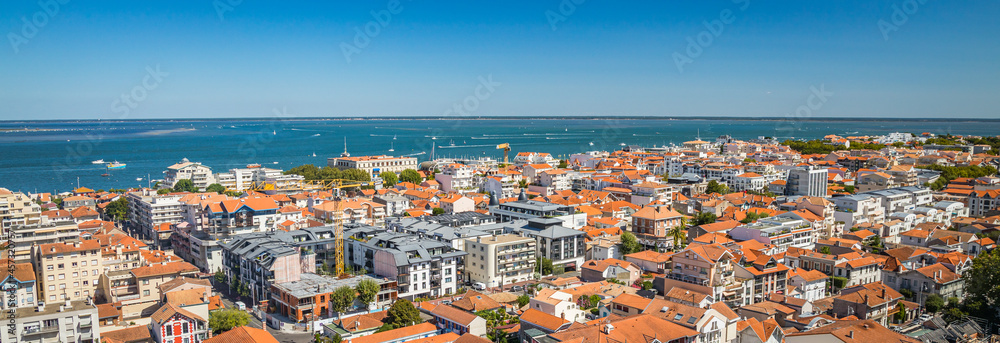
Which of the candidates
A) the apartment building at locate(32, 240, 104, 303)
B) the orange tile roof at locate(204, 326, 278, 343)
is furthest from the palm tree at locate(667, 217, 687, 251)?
the apartment building at locate(32, 240, 104, 303)

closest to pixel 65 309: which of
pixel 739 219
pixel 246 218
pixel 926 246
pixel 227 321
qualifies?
pixel 227 321

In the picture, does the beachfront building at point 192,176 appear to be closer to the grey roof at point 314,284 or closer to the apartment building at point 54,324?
the grey roof at point 314,284

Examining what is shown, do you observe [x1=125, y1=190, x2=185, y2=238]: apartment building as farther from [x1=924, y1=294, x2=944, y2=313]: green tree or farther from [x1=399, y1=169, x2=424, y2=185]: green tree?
[x1=924, y1=294, x2=944, y2=313]: green tree

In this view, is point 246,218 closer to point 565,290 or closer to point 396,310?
point 396,310

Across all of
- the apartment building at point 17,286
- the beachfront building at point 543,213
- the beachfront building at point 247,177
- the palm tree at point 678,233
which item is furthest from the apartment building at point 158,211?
the palm tree at point 678,233

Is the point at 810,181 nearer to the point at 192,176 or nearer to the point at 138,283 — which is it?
the point at 138,283
